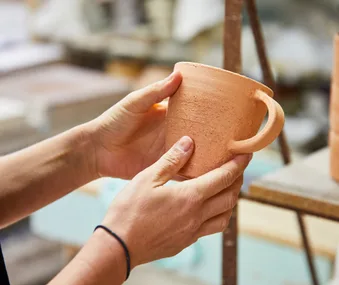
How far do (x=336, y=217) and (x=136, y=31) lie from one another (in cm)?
184

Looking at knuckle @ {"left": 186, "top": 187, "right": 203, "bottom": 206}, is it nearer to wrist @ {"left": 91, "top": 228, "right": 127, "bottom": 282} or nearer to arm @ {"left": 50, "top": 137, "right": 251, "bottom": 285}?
arm @ {"left": 50, "top": 137, "right": 251, "bottom": 285}

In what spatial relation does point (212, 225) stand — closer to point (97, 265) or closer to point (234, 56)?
point (97, 265)

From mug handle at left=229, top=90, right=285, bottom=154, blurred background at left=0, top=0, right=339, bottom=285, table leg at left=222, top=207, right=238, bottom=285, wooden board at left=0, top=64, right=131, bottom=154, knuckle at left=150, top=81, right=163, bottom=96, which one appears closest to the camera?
mug handle at left=229, top=90, right=285, bottom=154

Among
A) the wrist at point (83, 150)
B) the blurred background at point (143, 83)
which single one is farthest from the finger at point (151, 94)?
the blurred background at point (143, 83)

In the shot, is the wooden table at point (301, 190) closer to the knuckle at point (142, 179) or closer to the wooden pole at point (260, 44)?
the wooden pole at point (260, 44)

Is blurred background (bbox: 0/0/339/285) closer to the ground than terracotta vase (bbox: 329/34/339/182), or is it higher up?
closer to the ground

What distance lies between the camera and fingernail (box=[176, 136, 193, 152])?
2.52 ft

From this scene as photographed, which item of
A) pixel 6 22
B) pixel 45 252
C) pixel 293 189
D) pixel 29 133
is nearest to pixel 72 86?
pixel 29 133

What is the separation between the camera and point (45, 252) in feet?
A: 8.04

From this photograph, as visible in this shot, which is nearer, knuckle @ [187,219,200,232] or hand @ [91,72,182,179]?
knuckle @ [187,219,200,232]

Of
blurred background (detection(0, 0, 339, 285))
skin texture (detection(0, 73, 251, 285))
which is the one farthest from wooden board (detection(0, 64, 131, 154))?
skin texture (detection(0, 73, 251, 285))

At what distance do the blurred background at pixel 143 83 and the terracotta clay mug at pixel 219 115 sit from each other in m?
0.81

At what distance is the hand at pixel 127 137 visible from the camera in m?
0.92

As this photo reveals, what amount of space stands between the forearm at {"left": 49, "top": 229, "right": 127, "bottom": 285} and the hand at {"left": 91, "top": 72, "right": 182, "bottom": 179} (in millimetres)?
233
